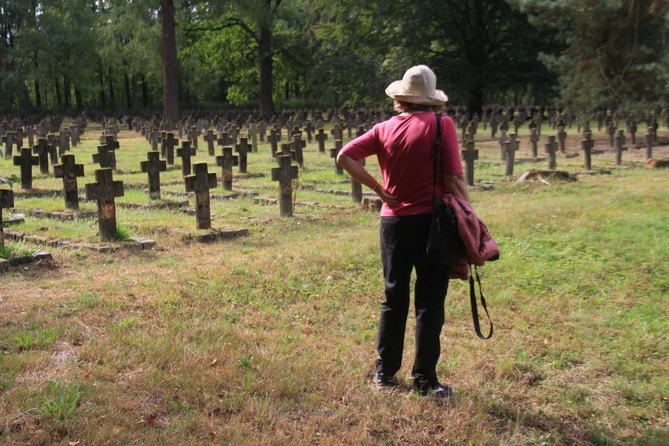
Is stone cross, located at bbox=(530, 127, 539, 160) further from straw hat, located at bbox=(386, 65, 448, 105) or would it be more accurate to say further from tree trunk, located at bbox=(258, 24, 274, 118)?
tree trunk, located at bbox=(258, 24, 274, 118)

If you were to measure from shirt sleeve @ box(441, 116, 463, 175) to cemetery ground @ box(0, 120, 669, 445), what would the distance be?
1.24 metres

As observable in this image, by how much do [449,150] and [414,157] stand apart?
18 cm

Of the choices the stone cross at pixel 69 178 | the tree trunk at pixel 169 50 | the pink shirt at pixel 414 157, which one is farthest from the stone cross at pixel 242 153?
the tree trunk at pixel 169 50

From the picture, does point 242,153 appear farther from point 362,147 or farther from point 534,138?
point 362,147

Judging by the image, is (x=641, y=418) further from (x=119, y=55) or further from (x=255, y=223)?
(x=119, y=55)

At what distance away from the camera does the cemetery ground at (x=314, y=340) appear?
12.1ft

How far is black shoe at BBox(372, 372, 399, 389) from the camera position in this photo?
4160 mm

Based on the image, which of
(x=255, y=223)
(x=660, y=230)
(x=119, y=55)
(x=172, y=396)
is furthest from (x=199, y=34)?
(x=172, y=396)

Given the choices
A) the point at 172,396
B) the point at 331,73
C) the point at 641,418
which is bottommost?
the point at 641,418

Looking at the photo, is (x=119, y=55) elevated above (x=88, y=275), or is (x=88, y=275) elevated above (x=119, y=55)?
(x=119, y=55)

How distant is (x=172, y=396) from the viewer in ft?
12.7

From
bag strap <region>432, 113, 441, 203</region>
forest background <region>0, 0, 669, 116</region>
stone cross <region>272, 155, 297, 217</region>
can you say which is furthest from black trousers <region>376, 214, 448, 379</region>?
forest background <region>0, 0, 669, 116</region>

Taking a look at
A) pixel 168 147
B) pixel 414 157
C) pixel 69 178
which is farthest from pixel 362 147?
pixel 168 147

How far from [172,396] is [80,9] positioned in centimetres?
4968
